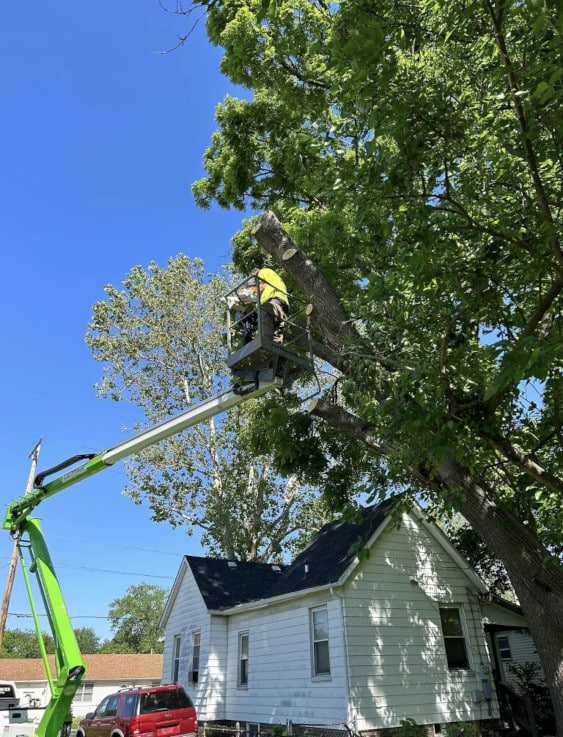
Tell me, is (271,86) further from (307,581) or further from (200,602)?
(200,602)

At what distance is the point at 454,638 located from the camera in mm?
13711

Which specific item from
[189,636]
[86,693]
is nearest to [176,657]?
[189,636]

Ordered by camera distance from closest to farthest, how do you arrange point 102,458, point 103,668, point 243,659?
point 102,458 < point 243,659 < point 103,668

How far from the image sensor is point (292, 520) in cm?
2825

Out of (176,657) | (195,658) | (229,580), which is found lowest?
(195,658)

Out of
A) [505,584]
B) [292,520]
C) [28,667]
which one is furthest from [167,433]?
[28,667]

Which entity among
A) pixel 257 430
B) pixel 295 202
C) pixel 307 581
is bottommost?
pixel 307 581

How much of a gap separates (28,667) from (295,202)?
119ft

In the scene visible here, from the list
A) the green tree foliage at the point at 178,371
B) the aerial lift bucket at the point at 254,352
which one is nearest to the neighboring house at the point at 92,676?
the green tree foliage at the point at 178,371

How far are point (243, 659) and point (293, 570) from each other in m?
2.82

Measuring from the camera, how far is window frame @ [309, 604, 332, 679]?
41.4ft

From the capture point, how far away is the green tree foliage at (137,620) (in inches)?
3211

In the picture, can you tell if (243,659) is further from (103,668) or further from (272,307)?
(103,668)

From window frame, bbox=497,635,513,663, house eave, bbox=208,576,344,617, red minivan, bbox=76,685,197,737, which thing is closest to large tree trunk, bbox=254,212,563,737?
house eave, bbox=208,576,344,617
